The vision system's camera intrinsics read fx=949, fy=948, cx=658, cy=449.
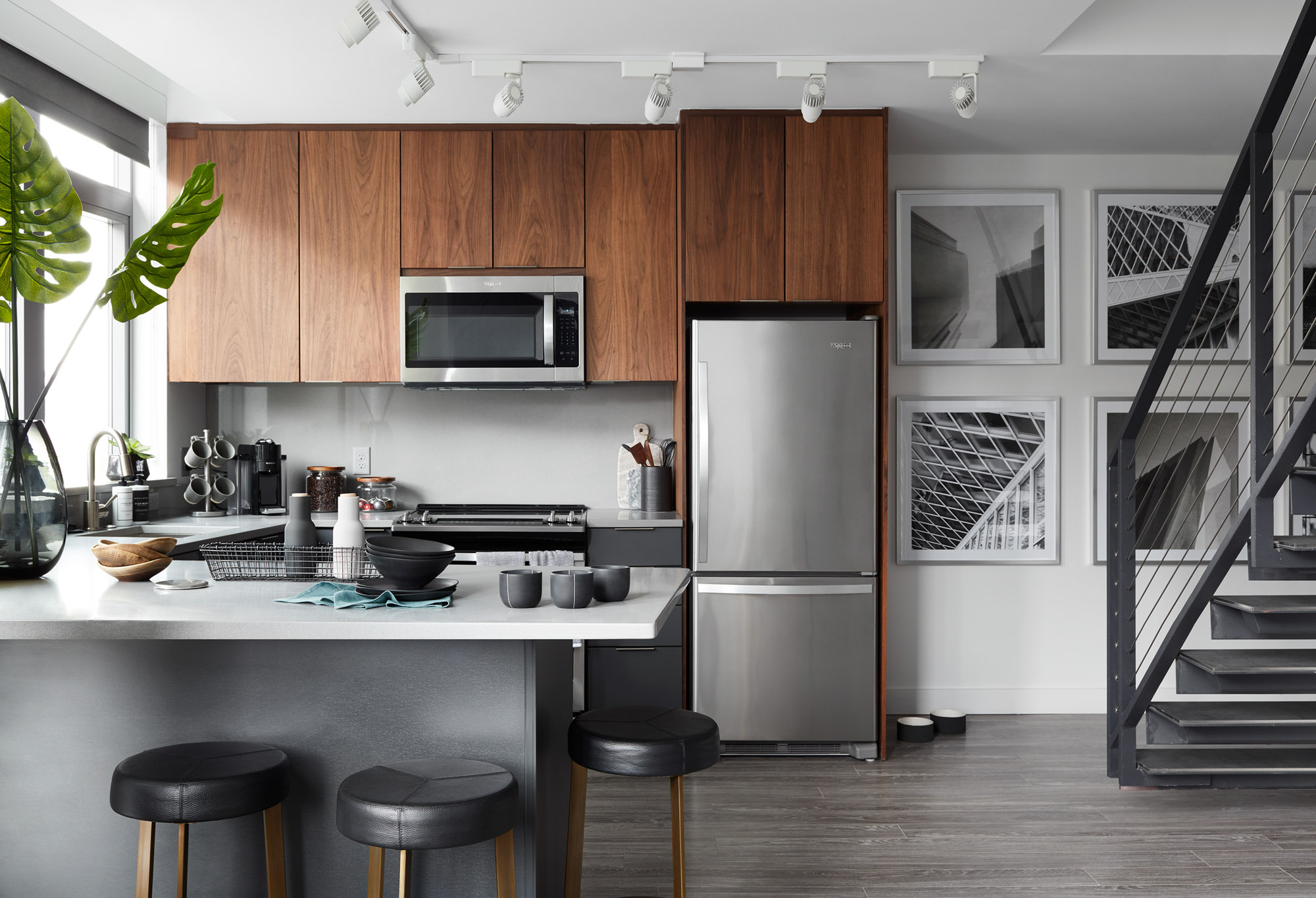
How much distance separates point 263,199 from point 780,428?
2.34 metres

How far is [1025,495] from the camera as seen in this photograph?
432 cm

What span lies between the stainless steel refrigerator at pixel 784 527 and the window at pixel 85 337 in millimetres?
2328

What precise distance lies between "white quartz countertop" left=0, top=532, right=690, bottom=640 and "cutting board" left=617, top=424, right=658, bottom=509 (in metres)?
2.04

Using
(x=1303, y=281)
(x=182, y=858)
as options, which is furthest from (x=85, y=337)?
(x=1303, y=281)

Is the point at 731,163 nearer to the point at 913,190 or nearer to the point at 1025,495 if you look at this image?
the point at 913,190

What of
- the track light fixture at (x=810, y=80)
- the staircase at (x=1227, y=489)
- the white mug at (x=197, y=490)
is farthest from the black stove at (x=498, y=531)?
the staircase at (x=1227, y=489)

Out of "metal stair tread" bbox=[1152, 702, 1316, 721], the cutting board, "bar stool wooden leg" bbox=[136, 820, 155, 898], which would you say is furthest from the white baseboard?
"bar stool wooden leg" bbox=[136, 820, 155, 898]

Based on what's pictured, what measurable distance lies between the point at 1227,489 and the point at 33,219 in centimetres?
461

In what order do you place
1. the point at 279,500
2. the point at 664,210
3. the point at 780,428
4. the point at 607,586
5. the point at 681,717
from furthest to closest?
1. the point at 279,500
2. the point at 664,210
3. the point at 780,428
4. the point at 681,717
5. the point at 607,586

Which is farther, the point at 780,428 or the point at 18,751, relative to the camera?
the point at 780,428

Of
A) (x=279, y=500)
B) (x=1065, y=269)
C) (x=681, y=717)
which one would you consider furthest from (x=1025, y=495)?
(x=279, y=500)

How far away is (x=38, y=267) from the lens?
7.05ft

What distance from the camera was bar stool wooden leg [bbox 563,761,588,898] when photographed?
2.12m

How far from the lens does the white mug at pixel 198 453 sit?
392 centimetres
